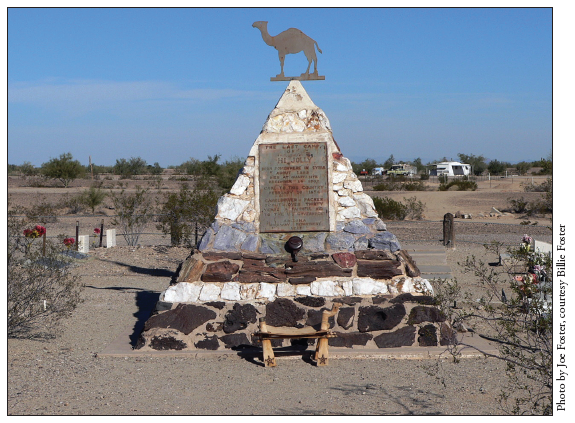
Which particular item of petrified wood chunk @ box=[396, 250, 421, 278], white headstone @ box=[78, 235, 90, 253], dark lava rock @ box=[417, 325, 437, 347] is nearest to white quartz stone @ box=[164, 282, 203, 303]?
petrified wood chunk @ box=[396, 250, 421, 278]

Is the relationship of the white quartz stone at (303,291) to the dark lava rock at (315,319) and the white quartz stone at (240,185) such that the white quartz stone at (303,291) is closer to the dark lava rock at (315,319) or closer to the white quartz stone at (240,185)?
the dark lava rock at (315,319)

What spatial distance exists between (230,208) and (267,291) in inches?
41.0

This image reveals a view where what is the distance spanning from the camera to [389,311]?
6.67 m

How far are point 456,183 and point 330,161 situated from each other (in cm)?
3536

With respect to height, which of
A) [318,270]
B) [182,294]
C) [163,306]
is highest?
[318,270]

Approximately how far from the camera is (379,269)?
6.87 m

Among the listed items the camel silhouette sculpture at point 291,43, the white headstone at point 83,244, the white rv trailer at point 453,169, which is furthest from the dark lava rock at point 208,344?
the white rv trailer at point 453,169

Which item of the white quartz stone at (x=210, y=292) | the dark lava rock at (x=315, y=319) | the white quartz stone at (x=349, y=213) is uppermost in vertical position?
the white quartz stone at (x=349, y=213)

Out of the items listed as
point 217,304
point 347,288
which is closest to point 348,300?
point 347,288

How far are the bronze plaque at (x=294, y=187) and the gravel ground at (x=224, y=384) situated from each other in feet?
5.16

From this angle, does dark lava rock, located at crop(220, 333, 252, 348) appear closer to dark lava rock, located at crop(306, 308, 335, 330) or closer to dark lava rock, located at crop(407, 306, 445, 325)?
dark lava rock, located at crop(306, 308, 335, 330)

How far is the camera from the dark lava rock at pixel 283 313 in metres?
6.70

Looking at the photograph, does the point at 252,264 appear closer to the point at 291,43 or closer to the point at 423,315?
the point at 423,315

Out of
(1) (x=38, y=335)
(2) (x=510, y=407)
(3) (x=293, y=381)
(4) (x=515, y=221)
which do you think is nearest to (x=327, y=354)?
(3) (x=293, y=381)
